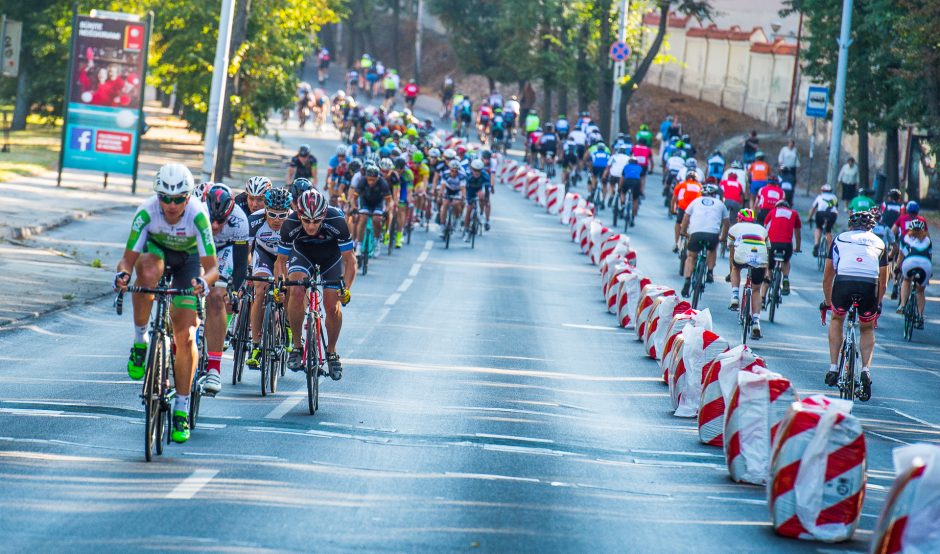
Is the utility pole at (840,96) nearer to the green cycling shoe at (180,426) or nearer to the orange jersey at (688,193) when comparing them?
the orange jersey at (688,193)

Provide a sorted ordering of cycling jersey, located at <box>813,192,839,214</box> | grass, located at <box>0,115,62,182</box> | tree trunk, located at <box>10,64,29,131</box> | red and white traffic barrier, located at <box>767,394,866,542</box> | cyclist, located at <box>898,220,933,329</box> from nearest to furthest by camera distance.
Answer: red and white traffic barrier, located at <box>767,394,866,542</box> < cyclist, located at <box>898,220,933,329</box> < cycling jersey, located at <box>813,192,839,214</box> < grass, located at <box>0,115,62,182</box> < tree trunk, located at <box>10,64,29,131</box>

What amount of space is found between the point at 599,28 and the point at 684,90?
10.7 metres

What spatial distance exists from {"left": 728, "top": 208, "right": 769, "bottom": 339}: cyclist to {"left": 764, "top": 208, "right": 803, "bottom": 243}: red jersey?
43.7 inches

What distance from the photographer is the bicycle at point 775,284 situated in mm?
22281

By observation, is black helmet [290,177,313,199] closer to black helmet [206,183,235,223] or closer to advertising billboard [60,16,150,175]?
black helmet [206,183,235,223]

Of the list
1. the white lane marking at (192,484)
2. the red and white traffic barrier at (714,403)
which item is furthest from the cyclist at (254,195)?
the white lane marking at (192,484)

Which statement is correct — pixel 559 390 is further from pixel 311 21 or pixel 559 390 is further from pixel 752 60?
pixel 752 60

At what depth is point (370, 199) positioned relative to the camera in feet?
85.7

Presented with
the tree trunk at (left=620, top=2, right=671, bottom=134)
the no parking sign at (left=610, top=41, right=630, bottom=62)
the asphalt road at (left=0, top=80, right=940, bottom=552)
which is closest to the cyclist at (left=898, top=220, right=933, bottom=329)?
the asphalt road at (left=0, top=80, right=940, bottom=552)

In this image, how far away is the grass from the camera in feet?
123

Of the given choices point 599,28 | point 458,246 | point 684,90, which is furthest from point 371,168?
point 684,90

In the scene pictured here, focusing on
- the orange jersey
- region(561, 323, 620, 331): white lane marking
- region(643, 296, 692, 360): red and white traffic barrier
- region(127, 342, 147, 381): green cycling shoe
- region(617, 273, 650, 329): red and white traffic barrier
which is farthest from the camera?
the orange jersey

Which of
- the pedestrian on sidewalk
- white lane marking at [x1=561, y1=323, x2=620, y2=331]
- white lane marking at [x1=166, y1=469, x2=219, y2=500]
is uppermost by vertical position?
the pedestrian on sidewalk

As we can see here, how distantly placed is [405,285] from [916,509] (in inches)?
687
